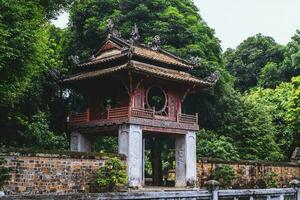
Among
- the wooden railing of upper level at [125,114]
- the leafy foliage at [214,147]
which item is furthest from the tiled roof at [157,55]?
the leafy foliage at [214,147]

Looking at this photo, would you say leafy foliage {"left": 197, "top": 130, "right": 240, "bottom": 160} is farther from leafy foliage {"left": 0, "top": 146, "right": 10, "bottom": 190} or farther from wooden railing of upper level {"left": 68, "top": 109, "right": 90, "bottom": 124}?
leafy foliage {"left": 0, "top": 146, "right": 10, "bottom": 190}

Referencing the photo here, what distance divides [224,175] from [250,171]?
2.74m

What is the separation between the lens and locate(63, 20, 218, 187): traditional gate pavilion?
21.9 metres

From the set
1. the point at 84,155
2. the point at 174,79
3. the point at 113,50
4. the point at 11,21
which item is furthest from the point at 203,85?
the point at 11,21

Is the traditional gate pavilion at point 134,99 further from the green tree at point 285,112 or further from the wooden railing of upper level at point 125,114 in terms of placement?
the green tree at point 285,112

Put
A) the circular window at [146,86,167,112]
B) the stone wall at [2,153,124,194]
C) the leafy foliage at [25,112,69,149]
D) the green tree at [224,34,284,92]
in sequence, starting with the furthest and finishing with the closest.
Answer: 1. the green tree at [224,34,284,92]
2. the circular window at [146,86,167,112]
3. the leafy foliage at [25,112,69,149]
4. the stone wall at [2,153,124,194]

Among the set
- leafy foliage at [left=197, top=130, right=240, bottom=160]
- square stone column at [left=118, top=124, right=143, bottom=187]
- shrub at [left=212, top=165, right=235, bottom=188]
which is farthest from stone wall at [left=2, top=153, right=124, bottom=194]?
leafy foliage at [left=197, top=130, right=240, bottom=160]

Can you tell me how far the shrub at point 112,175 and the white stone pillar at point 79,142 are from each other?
197 inches

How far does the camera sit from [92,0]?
33.8 meters

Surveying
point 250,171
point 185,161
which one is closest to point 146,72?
point 185,161

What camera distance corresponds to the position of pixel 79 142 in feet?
80.4

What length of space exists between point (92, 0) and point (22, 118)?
1238cm

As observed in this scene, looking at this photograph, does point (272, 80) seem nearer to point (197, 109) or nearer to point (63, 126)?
point (197, 109)

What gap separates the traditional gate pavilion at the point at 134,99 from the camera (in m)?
21.9
